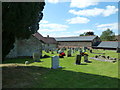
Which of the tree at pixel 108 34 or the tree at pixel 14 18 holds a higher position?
the tree at pixel 108 34

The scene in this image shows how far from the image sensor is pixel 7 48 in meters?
7.32

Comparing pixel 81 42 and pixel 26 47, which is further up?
pixel 81 42

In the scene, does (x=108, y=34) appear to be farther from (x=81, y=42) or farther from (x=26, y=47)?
(x=26, y=47)

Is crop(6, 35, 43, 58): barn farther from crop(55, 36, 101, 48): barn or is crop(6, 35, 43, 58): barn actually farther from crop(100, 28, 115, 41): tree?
crop(100, 28, 115, 41): tree

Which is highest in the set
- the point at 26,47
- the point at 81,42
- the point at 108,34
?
the point at 108,34

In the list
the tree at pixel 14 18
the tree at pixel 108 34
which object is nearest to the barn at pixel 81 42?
the tree at pixel 108 34

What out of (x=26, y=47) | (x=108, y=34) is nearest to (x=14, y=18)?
(x=26, y=47)

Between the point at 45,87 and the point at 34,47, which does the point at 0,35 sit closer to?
the point at 45,87

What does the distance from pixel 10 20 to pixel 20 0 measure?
137cm

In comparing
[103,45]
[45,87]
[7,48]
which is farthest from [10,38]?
[103,45]

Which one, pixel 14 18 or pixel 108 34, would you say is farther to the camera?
pixel 108 34

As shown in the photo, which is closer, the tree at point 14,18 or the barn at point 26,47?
the tree at point 14,18

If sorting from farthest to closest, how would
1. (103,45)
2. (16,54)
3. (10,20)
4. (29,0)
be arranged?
(103,45) < (16,54) < (29,0) < (10,20)

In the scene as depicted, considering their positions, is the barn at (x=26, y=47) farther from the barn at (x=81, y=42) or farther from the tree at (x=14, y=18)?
the barn at (x=81, y=42)
